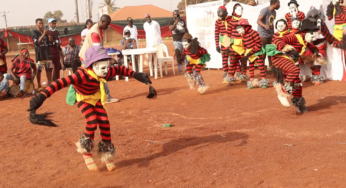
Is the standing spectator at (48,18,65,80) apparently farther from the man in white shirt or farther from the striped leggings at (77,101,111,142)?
the striped leggings at (77,101,111,142)

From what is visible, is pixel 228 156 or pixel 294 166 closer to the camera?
pixel 294 166

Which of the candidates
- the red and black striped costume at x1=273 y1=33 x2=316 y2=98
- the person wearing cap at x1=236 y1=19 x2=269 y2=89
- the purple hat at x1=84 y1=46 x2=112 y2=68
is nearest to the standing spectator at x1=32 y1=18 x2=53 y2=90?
the person wearing cap at x1=236 y1=19 x2=269 y2=89

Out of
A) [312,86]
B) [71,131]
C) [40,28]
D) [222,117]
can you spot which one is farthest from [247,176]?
[40,28]

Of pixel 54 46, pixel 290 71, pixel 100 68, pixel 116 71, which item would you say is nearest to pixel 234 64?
pixel 290 71

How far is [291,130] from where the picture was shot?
21.3ft

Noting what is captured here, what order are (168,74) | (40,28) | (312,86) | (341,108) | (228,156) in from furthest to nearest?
(168,74), (40,28), (312,86), (341,108), (228,156)

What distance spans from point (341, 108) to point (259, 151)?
10.7ft

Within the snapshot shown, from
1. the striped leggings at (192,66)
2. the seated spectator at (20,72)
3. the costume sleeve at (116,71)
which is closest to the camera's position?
the costume sleeve at (116,71)

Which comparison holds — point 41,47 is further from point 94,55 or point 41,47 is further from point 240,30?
point 94,55

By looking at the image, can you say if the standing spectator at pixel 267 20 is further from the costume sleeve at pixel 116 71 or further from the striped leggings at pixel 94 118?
the striped leggings at pixel 94 118

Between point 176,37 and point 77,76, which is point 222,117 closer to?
point 77,76

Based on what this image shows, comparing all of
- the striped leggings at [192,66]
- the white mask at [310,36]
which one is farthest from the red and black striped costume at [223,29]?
the white mask at [310,36]

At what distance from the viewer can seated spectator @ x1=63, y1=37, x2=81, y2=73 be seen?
1302cm

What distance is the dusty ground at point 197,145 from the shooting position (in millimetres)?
4723
